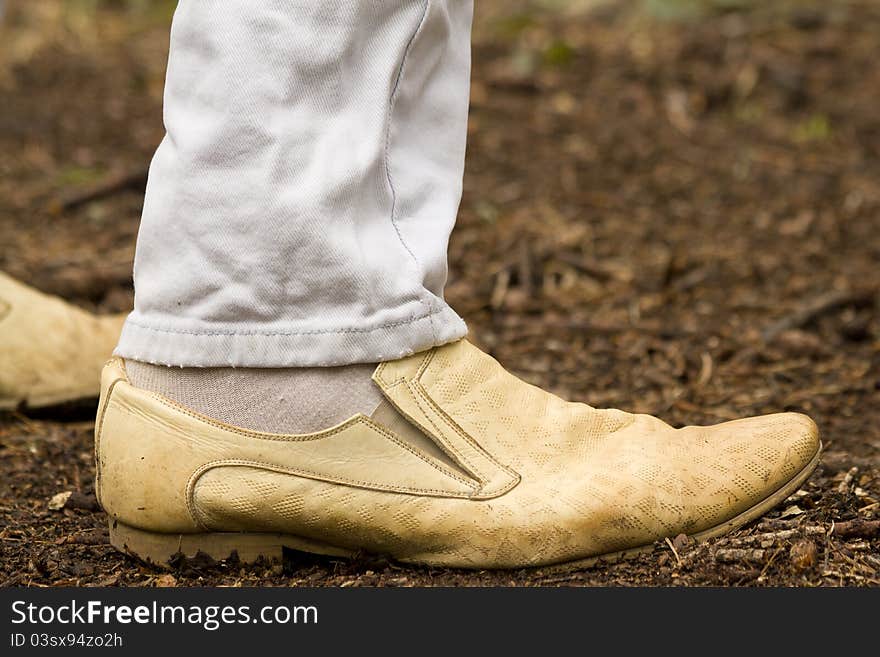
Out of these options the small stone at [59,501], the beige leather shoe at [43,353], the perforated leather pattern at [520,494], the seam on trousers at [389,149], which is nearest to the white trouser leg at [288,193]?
the seam on trousers at [389,149]

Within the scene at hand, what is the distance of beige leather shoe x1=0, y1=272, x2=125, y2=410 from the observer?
2068mm

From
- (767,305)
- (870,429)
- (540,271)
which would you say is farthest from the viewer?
(540,271)

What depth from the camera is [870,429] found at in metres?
1.99

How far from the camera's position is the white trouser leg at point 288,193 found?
1.23 m

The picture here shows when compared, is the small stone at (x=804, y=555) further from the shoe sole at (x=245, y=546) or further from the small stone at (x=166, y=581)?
the small stone at (x=166, y=581)

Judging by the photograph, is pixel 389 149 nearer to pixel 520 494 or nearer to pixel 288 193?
pixel 288 193

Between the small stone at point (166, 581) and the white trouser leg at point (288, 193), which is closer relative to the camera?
the white trouser leg at point (288, 193)

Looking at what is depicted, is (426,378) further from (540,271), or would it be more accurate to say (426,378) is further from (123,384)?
(540,271)

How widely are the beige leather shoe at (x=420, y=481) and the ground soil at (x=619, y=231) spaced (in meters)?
0.04

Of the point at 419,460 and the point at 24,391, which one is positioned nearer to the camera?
the point at 419,460

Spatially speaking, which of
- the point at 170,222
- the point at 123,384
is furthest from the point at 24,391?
the point at 170,222

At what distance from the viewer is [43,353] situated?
2092mm

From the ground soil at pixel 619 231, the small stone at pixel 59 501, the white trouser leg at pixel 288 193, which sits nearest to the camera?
the white trouser leg at pixel 288 193

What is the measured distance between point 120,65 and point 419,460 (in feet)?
12.7
